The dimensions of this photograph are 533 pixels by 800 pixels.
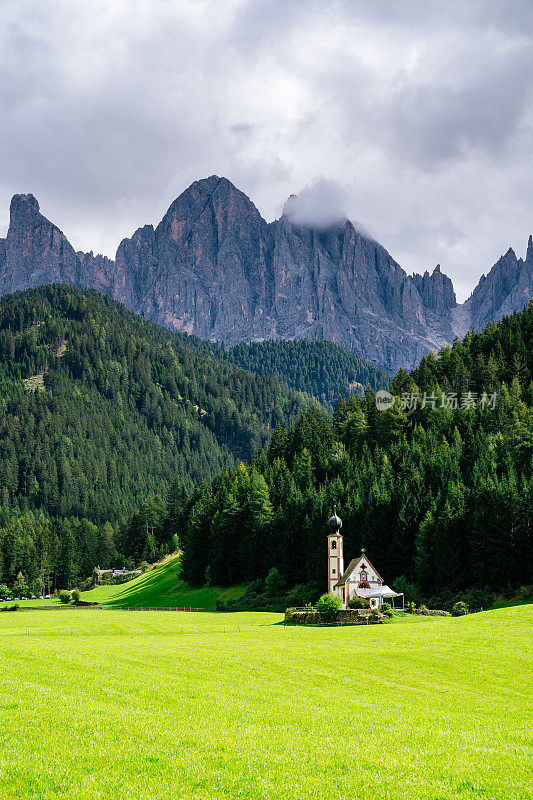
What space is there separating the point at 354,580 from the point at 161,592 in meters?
48.4

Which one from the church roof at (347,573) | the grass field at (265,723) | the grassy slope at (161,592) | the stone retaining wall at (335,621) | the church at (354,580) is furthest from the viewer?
the grassy slope at (161,592)

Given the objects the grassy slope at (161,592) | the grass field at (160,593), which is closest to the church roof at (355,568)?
the grassy slope at (161,592)

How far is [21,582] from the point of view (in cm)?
14225

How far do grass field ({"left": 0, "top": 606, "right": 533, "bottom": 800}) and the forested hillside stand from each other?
1597 inches

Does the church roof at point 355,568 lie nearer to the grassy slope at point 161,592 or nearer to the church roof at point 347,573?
the church roof at point 347,573

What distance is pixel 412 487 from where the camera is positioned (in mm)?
86375

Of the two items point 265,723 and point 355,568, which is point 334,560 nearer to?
point 355,568

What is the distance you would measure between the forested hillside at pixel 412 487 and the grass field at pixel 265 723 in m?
40.6

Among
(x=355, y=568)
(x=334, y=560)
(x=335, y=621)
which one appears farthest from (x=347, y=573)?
(x=335, y=621)

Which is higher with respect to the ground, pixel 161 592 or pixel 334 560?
pixel 334 560

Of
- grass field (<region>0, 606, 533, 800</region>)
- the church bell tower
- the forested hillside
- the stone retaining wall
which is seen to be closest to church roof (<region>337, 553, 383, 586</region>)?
the church bell tower

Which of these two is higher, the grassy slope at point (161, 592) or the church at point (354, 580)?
the church at point (354, 580)

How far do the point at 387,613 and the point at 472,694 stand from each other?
129 feet

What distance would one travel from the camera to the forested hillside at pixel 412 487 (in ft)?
248
